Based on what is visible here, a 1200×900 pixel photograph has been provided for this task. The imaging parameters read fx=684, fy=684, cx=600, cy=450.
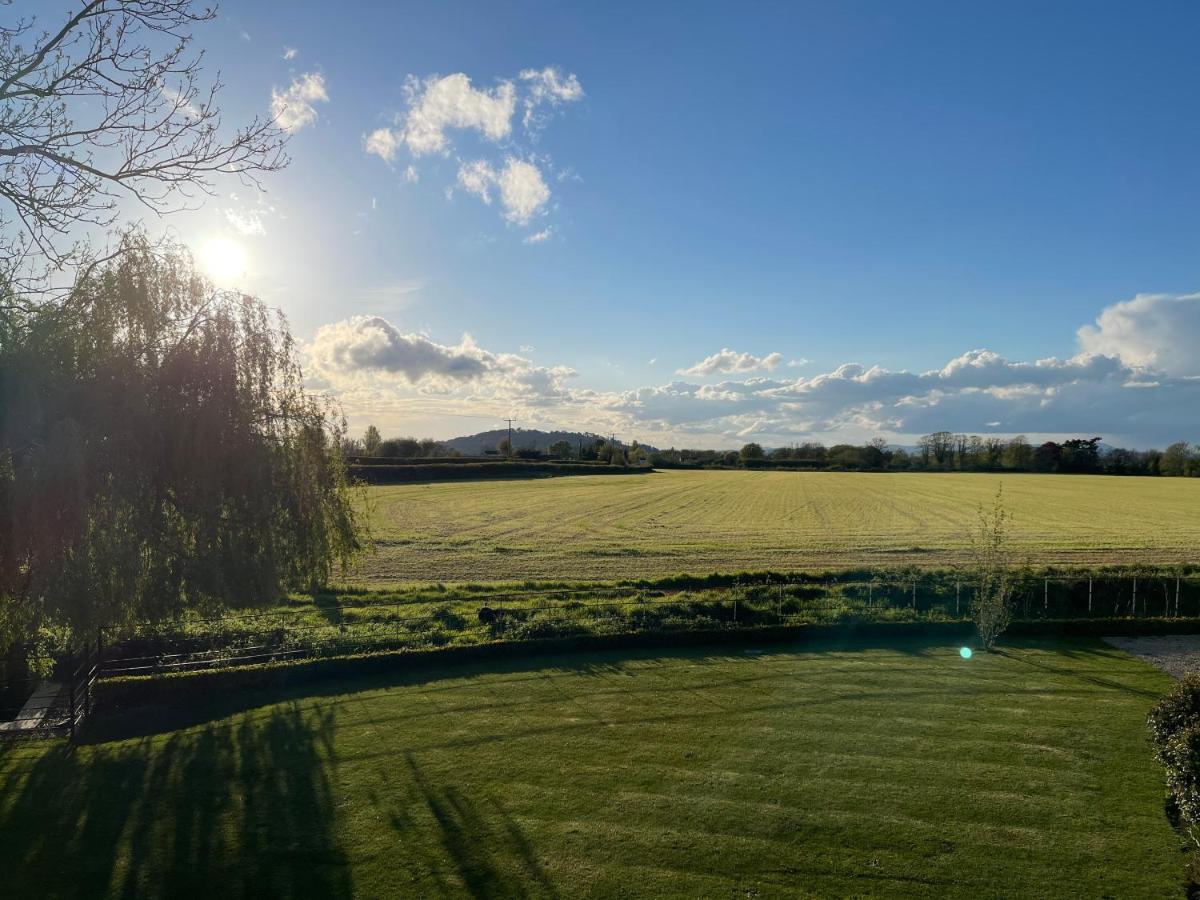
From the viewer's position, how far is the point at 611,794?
991 centimetres

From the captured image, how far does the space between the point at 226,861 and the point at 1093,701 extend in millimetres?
15927

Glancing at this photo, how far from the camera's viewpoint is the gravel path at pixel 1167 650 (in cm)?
1770

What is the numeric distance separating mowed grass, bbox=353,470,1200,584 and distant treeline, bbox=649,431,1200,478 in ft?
160

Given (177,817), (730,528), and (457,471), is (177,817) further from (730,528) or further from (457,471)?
(457,471)

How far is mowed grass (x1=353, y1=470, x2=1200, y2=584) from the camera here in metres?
36.4

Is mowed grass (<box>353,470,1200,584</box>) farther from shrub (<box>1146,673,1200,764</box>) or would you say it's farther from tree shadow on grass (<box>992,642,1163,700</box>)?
shrub (<box>1146,673,1200,764</box>)

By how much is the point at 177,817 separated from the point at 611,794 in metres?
6.05

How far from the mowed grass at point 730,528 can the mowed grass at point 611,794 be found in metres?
14.6

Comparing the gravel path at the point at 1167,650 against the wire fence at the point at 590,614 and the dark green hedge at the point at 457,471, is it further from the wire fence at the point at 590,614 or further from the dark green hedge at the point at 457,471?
the dark green hedge at the point at 457,471

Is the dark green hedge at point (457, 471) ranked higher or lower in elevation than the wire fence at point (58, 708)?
higher

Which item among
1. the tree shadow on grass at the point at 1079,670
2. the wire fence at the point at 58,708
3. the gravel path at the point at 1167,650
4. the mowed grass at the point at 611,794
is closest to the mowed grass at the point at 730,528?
the gravel path at the point at 1167,650

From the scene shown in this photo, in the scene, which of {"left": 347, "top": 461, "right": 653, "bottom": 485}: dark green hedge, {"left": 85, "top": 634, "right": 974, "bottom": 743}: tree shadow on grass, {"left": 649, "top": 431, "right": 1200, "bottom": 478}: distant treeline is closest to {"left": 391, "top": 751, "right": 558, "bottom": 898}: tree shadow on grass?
{"left": 85, "top": 634, "right": 974, "bottom": 743}: tree shadow on grass

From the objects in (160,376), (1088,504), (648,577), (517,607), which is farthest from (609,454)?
(160,376)

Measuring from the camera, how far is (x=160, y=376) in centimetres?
1300
